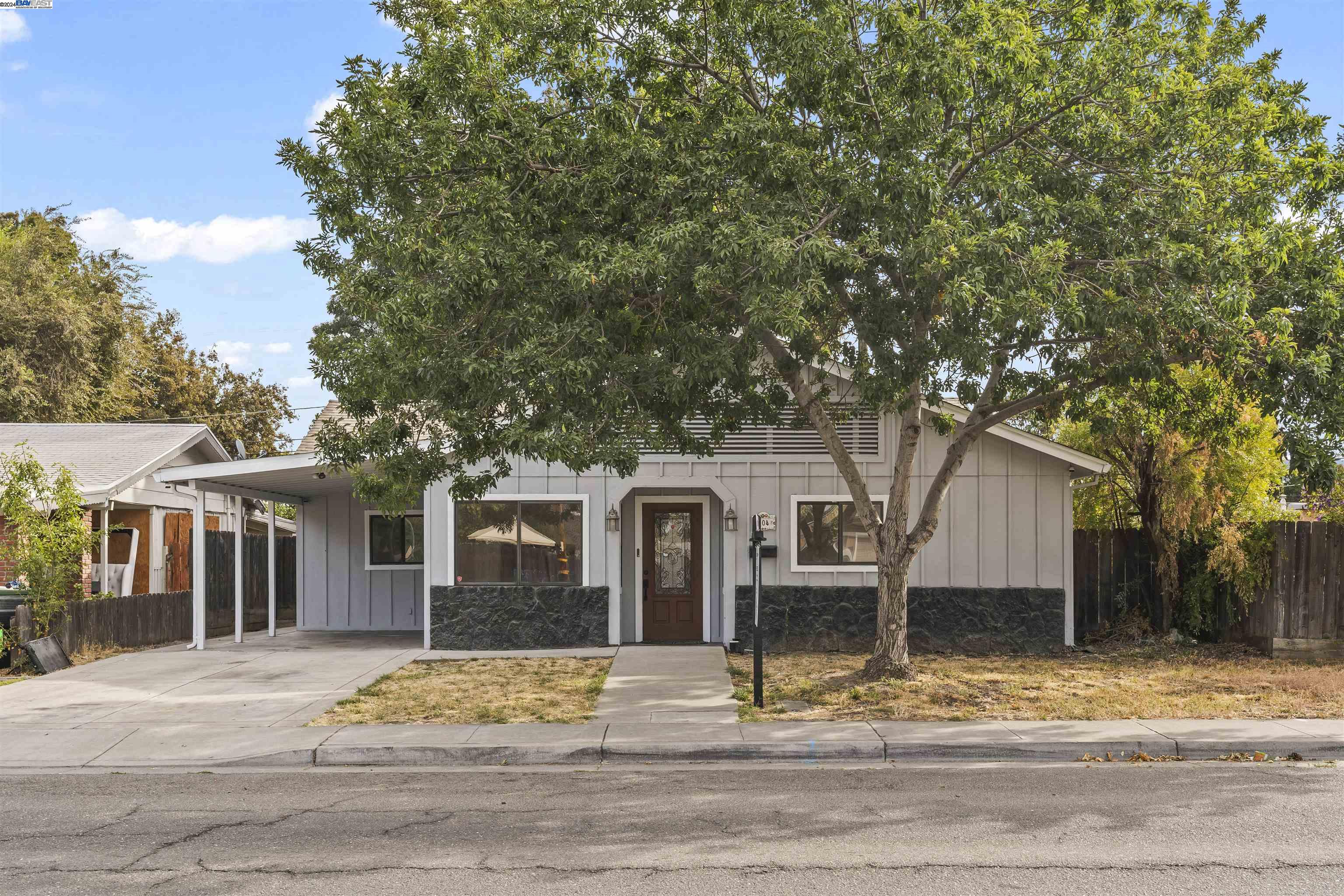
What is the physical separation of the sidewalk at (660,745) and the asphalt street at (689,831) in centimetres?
32

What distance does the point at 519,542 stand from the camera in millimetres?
15820

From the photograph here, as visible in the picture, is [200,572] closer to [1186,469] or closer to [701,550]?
[701,550]

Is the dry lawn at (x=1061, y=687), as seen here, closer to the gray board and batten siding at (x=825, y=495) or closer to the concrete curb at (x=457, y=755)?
the gray board and batten siding at (x=825, y=495)

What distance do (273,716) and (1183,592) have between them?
12.4 meters

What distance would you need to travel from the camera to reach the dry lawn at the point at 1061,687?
34.1 ft

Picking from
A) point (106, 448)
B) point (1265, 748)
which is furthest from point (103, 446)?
point (1265, 748)

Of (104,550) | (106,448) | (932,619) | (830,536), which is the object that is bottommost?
(932,619)

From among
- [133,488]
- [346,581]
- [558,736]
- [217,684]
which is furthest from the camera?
[346,581]

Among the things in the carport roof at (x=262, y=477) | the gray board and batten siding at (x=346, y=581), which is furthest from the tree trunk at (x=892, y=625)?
the gray board and batten siding at (x=346, y=581)

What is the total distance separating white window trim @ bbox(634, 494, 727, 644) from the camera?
16156mm

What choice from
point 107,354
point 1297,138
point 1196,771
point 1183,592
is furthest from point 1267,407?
point 107,354

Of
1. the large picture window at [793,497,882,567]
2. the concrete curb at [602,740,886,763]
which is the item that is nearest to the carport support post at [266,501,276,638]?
the large picture window at [793,497,882,567]

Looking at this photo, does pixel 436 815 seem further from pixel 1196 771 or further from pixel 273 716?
pixel 1196 771

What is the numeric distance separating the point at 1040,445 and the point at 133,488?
14.4 meters
